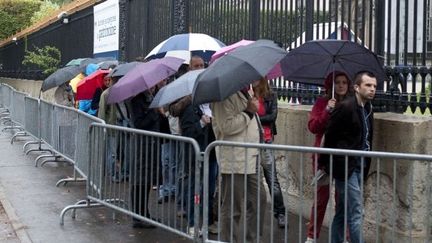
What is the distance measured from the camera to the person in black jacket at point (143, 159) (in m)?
6.91

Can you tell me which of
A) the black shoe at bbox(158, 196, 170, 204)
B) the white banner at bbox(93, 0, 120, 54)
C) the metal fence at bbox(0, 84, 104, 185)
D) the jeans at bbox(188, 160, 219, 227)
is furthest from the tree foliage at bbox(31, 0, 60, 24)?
the jeans at bbox(188, 160, 219, 227)

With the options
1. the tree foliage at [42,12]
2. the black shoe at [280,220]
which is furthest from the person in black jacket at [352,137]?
the tree foliage at [42,12]

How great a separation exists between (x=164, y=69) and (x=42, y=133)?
609cm

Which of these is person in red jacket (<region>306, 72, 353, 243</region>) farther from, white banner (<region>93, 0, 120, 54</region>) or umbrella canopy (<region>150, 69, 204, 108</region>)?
white banner (<region>93, 0, 120, 54</region>)

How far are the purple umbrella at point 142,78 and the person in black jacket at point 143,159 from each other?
0.90 ft

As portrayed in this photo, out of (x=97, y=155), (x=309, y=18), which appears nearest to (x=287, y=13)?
(x=309, y=18)

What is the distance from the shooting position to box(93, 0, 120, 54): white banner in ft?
55.6

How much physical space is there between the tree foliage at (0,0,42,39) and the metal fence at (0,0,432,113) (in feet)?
75.8

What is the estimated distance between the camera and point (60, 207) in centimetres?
891

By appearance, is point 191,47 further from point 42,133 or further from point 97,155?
point 42,133

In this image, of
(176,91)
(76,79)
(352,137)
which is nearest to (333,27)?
(176,91)

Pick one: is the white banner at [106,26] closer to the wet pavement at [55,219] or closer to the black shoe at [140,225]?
the wet pavement at [55,219]

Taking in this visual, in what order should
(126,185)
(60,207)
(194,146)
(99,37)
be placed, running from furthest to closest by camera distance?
(99,37) < (60,207) < (126,185) < (194,146)

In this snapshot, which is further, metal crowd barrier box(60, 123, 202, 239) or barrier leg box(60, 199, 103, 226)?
barrier leg box(60, 199, 103, 226)
